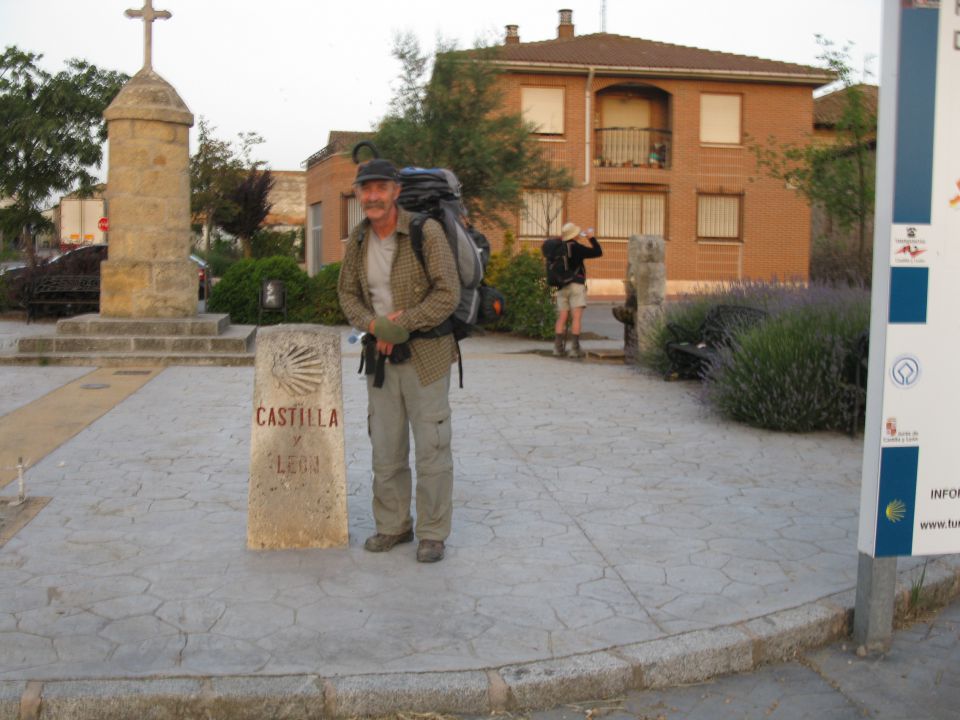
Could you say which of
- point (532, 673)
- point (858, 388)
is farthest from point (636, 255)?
point (532, 673)

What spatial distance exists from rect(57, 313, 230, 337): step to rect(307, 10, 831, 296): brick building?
22.7m

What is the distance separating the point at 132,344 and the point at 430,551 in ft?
30.0

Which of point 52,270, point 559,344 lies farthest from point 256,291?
point 559,344

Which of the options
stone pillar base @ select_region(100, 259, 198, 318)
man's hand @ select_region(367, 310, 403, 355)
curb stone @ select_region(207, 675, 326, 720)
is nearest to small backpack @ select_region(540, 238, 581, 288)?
stone pillar base @ select_region(100, 259, 198, 318)

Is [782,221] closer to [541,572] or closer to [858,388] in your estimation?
[858,388]

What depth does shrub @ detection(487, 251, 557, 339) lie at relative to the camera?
17.0 metres

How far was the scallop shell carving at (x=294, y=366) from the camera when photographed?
16.8ft

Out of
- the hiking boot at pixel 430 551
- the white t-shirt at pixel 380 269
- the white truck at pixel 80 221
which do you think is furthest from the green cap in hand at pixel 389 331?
the white truck at pixel 80 221

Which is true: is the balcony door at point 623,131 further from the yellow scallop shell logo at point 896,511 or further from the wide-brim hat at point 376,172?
the yellow scallop shell logo at point 896,511

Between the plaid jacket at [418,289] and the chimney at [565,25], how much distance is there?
121 feet

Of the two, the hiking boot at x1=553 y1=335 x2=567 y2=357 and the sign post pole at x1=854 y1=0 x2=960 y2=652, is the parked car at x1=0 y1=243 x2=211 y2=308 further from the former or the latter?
the sign post pole at x1=854 y1=0 x2=960 y2=652

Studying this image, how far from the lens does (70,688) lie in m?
3.75

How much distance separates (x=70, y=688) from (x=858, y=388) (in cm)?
639

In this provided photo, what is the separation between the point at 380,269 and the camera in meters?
5.20
